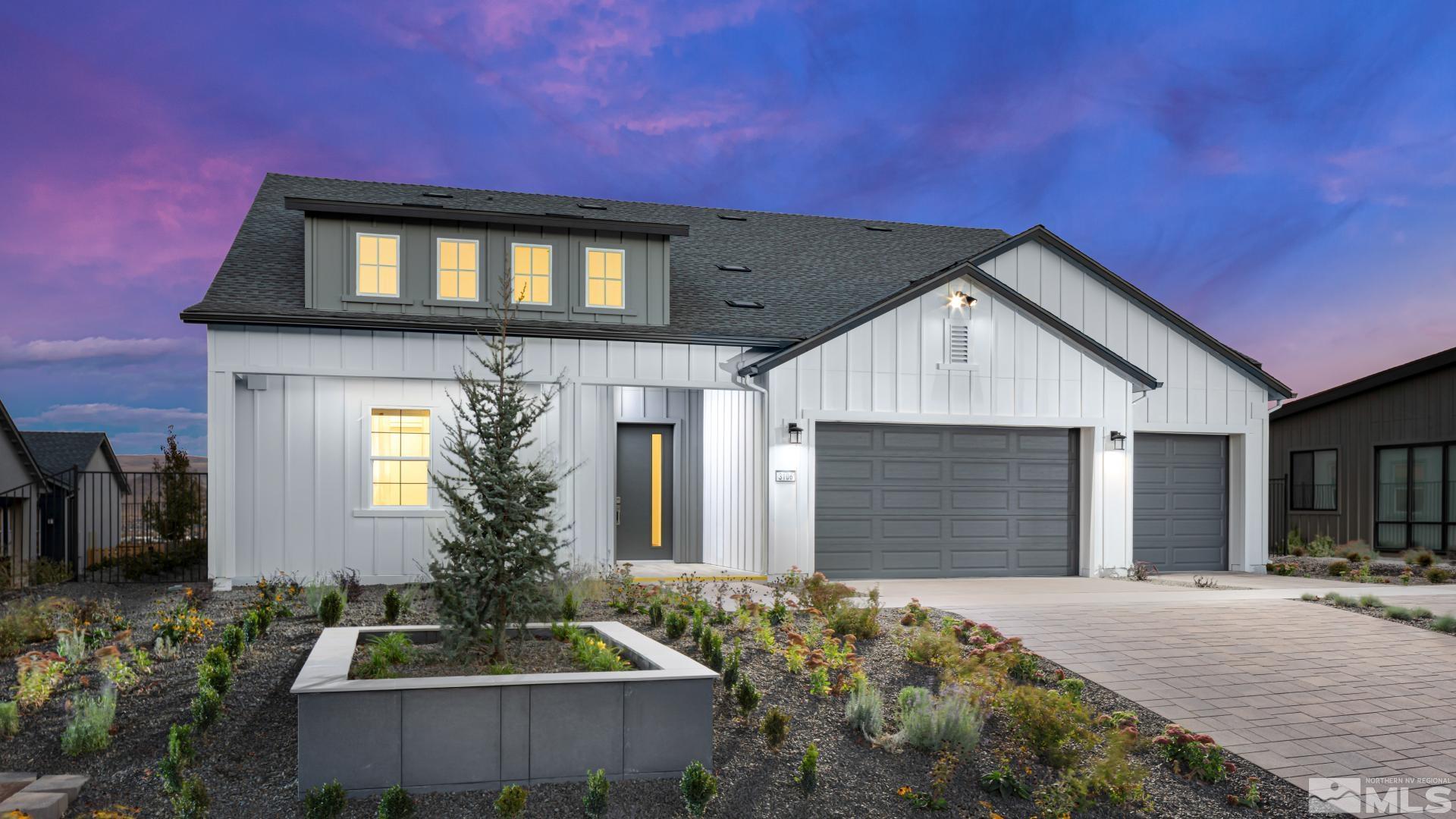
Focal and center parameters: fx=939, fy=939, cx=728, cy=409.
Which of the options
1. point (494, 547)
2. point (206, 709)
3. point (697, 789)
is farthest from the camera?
point (494, 547)

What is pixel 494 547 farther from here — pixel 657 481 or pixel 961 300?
pixel 657 481

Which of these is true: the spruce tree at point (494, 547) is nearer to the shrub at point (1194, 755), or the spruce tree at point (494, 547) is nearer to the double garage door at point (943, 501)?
the shrub at point (1194, 755)

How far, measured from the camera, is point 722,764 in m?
5.52

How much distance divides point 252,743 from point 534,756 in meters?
1.81

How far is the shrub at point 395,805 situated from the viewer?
4609mm

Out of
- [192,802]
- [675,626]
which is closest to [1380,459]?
[675,626]

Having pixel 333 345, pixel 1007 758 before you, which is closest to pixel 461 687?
pixel 1007 758

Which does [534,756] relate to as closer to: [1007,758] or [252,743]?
[252,743]

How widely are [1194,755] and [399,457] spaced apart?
32.6 feet

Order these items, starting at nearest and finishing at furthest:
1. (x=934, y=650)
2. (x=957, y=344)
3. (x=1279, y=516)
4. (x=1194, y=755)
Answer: (x=1194, y=755) → (x=934, y=650) → (x=957, y=344) → (x=1279, y=516)

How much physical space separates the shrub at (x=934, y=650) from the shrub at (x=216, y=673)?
499cm

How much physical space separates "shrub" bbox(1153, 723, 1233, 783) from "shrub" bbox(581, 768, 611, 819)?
11.8 ft

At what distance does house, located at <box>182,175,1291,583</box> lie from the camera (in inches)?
474

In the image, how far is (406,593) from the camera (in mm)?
9008
